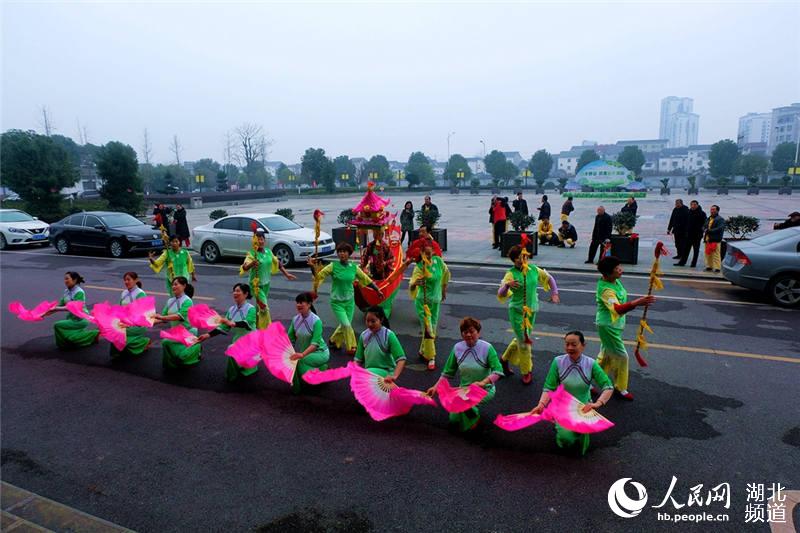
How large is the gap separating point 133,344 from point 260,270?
2128 millimetres

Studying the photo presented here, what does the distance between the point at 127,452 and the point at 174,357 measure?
2074 millimetres

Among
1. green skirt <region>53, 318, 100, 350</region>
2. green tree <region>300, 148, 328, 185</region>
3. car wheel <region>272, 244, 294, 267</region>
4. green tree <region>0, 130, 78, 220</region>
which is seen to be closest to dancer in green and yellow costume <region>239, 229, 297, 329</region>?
green skirt <region>53, 318, 100, 350</region>

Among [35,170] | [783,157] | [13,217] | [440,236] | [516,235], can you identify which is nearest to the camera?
[516,235]

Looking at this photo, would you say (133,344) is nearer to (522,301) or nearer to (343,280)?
(343,280)

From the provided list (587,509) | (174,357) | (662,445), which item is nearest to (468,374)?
(587,509)

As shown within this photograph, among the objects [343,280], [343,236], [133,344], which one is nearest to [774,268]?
[343,280]

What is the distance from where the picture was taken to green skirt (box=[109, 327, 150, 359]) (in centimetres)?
745

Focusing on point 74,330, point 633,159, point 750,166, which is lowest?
point 74,330

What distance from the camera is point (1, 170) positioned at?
1087 inches

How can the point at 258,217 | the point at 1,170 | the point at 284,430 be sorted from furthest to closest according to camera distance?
the point at 1,170, the point at 258,217, the point at 284,430

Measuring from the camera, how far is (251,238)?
1548cm

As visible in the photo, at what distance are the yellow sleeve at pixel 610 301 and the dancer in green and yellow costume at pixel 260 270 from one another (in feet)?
14.9

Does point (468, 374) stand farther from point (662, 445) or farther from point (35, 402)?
point (35, 402)

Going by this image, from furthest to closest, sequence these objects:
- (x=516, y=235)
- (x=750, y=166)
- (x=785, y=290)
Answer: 1. (x=750, y=166)
2. (x=516, y=235)
3. (x=785, y=290)
